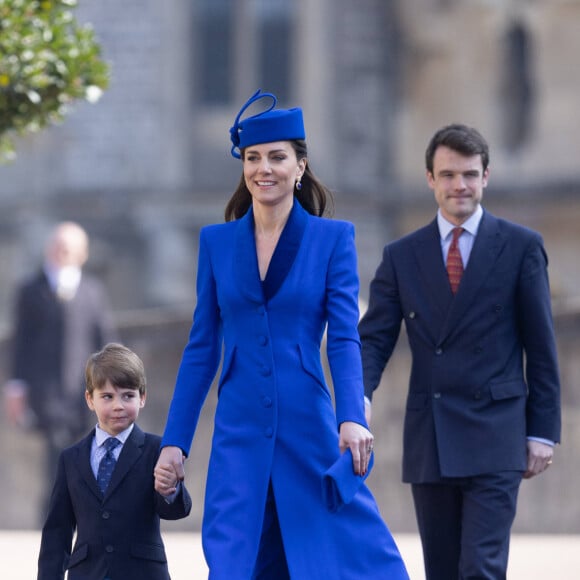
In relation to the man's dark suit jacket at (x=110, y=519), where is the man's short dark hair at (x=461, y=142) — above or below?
above

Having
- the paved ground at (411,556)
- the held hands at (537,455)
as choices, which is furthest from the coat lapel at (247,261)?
the paved ground at (411,556)

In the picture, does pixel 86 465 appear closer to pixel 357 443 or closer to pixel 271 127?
pixel 357 443

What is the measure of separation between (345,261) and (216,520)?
841 mm

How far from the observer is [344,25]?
25453mm

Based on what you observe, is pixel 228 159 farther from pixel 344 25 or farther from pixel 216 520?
pixel 216 520

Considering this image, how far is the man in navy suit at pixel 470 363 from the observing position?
20.5 ft

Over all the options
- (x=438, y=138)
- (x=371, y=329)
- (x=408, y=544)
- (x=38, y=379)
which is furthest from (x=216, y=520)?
(x=38, y=379)

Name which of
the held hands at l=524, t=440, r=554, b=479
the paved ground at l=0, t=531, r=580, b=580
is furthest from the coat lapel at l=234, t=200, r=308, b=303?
the paved ground at l=0, t=531, r=580, b=580

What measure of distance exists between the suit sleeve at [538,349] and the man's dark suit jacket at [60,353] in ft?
18.9

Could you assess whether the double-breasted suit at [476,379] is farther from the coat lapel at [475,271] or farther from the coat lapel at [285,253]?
Result: the coat lapel at [285,253]

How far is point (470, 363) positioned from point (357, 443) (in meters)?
1.22

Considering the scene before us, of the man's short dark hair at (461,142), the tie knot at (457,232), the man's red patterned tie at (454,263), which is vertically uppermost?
the man's short dark hair at (461,142)

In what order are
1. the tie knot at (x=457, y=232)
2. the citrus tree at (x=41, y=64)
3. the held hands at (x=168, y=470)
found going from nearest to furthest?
the held hands at (x=168, y=470) → the tie knot at (x=457, y=232) → the citrus tree at (x=41, y=64)

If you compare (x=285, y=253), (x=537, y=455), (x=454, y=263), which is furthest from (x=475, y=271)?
(x=285, y=253)
